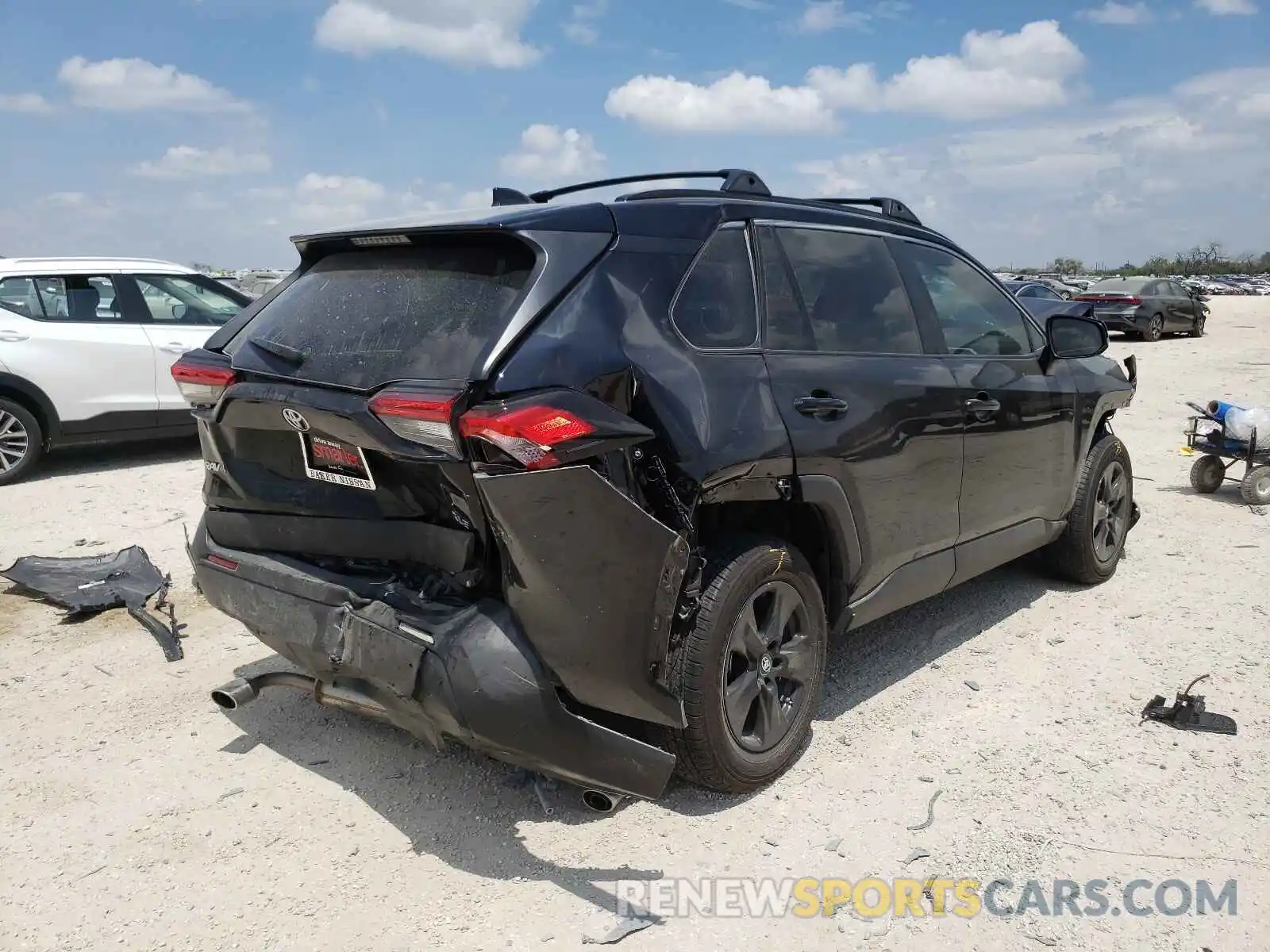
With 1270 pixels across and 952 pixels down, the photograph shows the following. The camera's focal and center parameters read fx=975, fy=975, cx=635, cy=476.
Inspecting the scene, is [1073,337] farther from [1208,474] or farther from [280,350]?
[280,350]

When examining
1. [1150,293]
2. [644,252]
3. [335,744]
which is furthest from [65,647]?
[1150,293]

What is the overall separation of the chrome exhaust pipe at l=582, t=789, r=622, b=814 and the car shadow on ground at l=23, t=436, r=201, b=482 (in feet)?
23.6

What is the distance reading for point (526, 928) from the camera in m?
2.66

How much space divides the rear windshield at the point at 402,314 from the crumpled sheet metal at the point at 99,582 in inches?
82.6

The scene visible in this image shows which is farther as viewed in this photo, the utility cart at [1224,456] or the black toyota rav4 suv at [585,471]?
the utility cart at [1224,456]

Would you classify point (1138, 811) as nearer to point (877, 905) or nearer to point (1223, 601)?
point (877, 905)

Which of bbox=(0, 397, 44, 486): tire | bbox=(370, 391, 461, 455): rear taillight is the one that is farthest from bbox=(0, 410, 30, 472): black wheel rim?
bbox=(370, 391, 461, 455): rear taillight

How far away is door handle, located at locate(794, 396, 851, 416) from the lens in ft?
10.9

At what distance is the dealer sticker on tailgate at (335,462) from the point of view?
9.42 feet

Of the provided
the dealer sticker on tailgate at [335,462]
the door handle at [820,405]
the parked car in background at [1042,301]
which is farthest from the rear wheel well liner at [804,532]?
the parked car in background at [1042,301]

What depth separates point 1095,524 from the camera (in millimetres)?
5320

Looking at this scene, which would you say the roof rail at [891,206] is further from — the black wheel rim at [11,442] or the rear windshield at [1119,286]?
the rear windshield at [1119,286]

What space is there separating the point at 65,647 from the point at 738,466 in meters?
3.48

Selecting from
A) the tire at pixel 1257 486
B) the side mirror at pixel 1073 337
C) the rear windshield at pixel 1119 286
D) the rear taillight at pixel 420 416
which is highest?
the rear windshield at pixel 1119 286
